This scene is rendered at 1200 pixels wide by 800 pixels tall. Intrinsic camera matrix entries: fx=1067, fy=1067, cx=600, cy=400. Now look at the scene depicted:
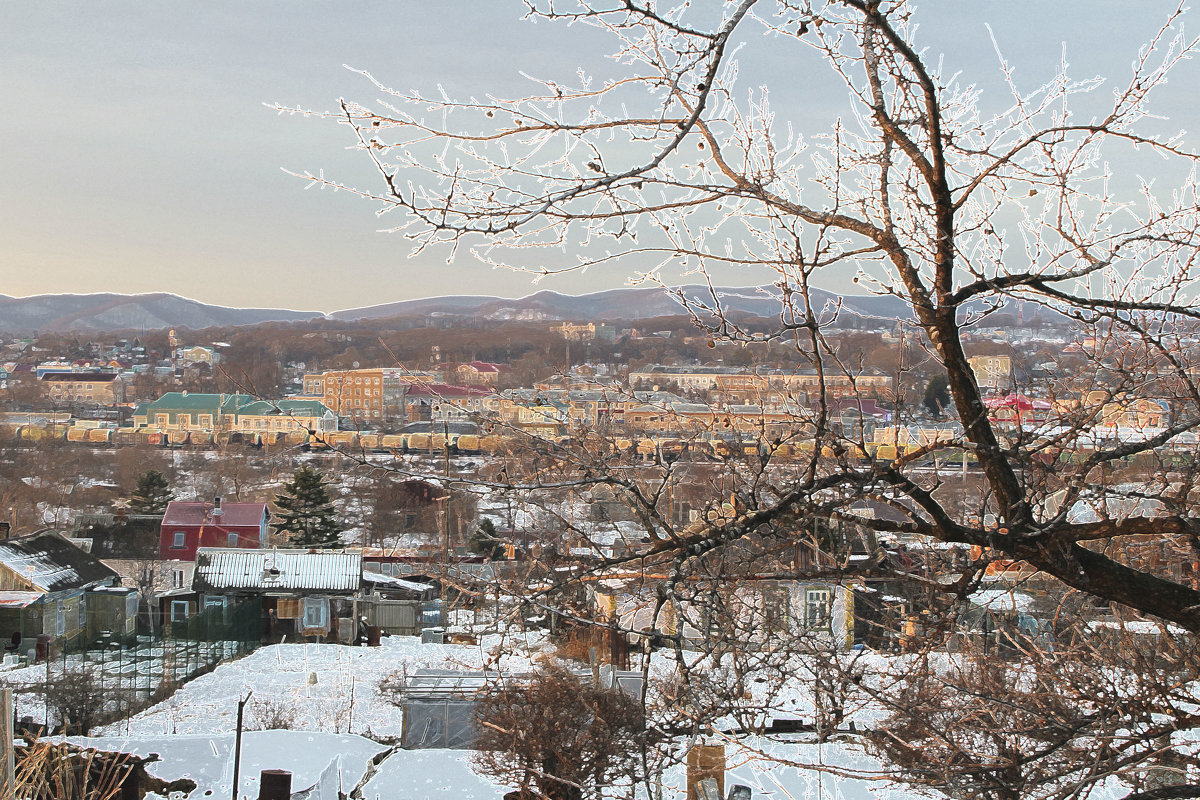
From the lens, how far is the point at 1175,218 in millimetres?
2264

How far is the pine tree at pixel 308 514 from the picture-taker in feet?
73.9

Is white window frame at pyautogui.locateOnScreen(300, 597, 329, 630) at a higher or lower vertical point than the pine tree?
lower

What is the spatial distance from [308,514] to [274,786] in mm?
14692

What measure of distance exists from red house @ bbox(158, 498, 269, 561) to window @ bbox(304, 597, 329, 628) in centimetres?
431

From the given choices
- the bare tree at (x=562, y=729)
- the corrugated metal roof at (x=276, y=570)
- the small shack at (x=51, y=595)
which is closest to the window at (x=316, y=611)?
the corrugated metal roof at (x=276, y=570)

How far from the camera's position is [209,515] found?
20.8m

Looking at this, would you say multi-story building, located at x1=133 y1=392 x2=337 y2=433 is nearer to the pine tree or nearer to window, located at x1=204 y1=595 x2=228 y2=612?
the pine tree

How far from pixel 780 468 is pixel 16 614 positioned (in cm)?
1518

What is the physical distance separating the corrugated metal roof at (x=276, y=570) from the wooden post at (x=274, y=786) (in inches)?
340

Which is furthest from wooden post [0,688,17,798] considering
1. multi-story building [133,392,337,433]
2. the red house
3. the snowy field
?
multi-story building [133,392,337,433]

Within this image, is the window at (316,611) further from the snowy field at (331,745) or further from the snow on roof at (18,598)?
the snow on roof at (18,598)

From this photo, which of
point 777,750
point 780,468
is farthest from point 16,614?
point 780,468

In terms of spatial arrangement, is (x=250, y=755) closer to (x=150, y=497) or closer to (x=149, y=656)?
(x=149, y=656)

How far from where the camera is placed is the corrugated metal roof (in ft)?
55.4
